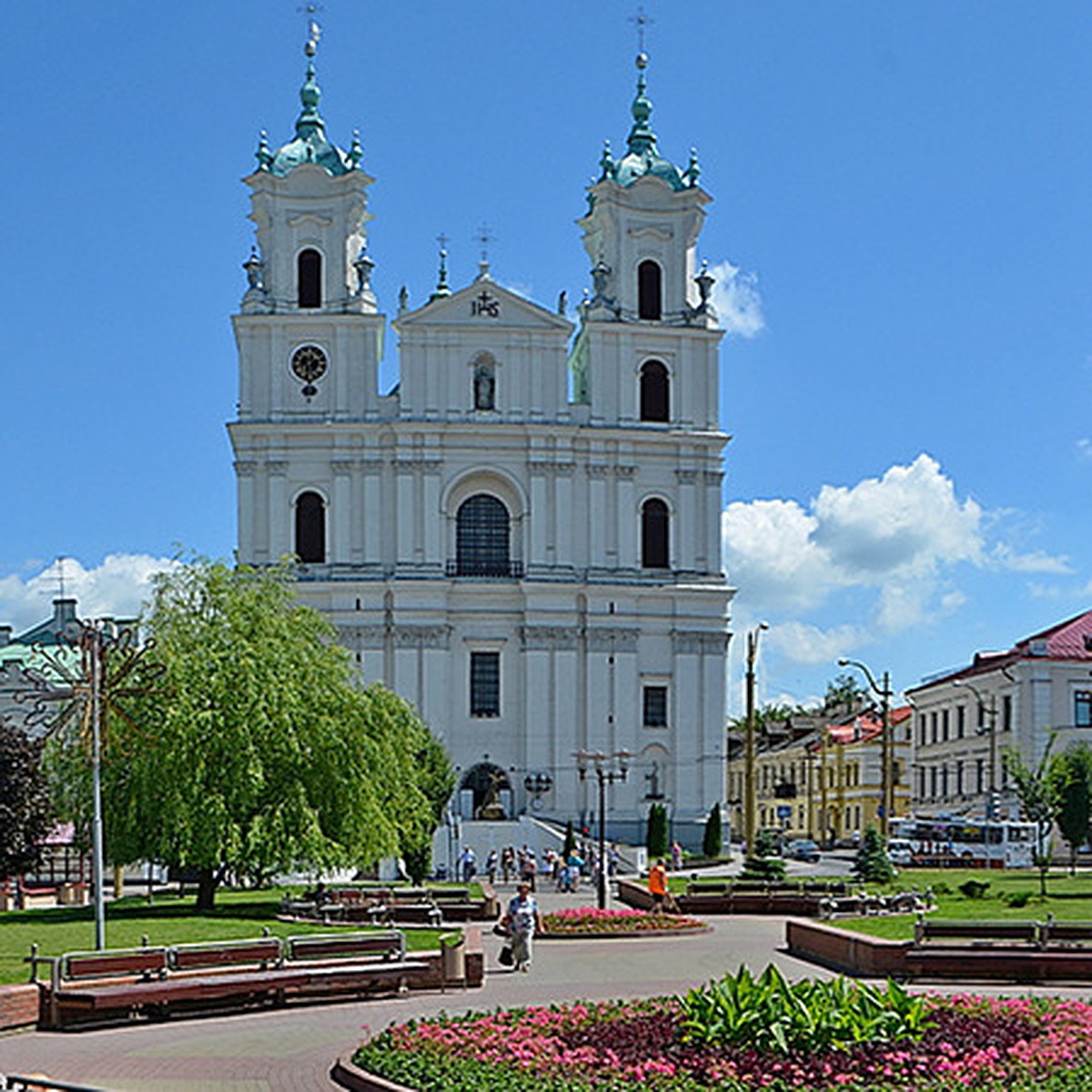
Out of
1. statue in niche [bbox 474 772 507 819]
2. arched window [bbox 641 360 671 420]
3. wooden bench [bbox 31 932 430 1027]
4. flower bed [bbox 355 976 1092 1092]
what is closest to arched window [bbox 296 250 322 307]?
arched window [bbox 641 360 671 420]

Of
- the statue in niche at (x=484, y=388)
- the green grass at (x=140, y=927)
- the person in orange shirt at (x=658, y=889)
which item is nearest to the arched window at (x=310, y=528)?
the statue in niche at (x=484, y=388)

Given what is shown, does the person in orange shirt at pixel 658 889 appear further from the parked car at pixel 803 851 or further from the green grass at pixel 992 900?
the parked car at pixel 803 851

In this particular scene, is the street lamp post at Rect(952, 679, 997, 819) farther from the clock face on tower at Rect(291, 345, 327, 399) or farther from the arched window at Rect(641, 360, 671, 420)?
the clock face on tower at Rect(291, 345, 327, 399)

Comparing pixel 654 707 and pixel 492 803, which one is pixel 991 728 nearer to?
pixel 654 707

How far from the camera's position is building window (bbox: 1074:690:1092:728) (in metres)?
76.0

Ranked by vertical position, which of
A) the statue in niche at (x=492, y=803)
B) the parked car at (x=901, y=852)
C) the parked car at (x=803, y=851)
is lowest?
the parked car at (x=803, y=851)

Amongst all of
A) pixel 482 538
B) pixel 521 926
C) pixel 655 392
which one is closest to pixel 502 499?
pixel 482 538

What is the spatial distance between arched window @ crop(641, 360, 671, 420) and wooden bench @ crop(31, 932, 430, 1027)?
5634cm

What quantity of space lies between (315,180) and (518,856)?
3124 centimetres

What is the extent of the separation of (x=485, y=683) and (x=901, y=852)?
721 inches

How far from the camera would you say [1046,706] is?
7556 centimetres

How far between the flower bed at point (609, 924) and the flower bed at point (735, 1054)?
714 inches

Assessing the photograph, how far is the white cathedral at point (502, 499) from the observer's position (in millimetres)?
75812

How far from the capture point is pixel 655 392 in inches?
3135
